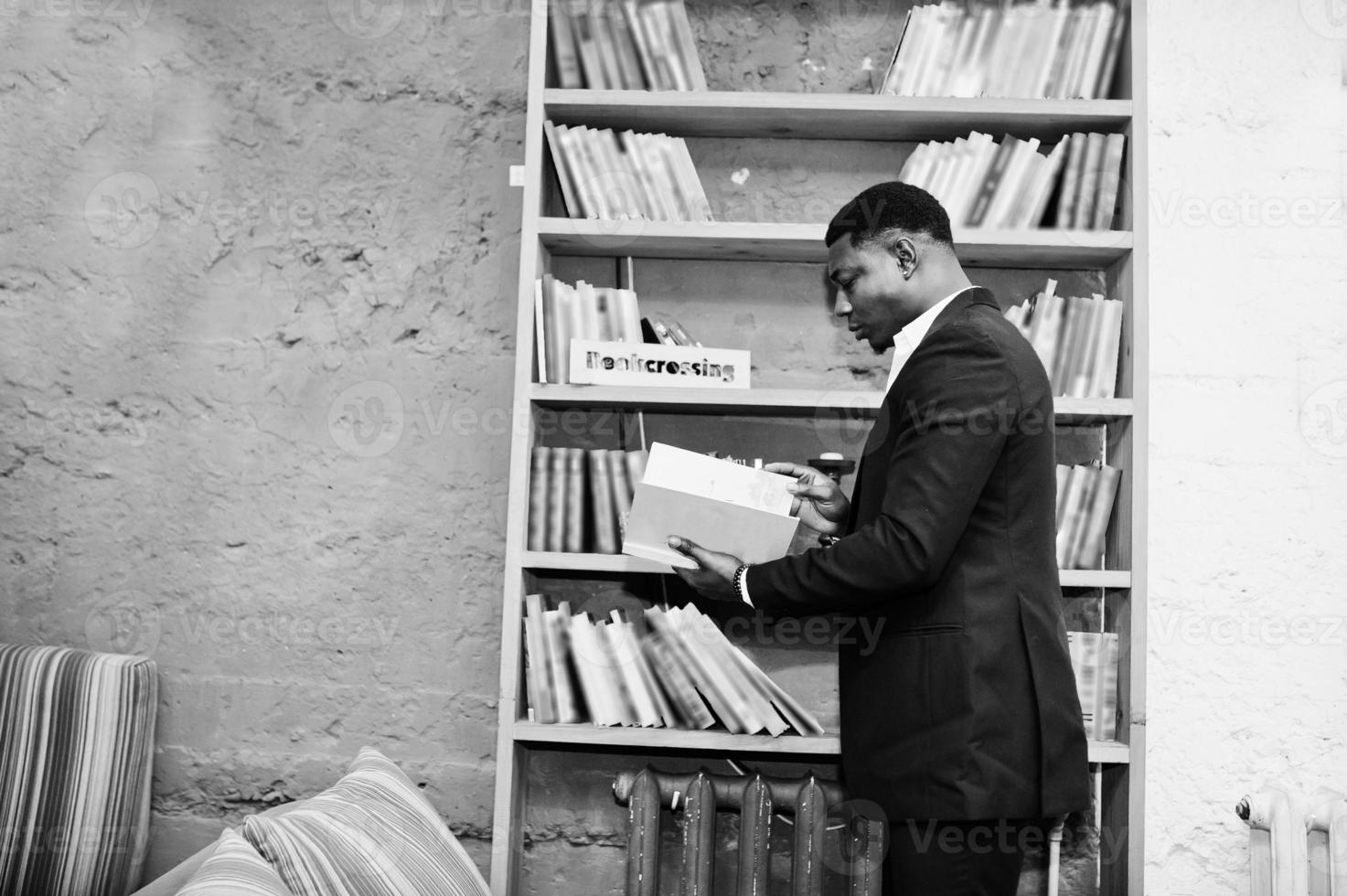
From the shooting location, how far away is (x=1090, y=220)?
2074mm

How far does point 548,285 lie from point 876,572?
0.91 meters

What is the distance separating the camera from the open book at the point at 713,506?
1.78 meters

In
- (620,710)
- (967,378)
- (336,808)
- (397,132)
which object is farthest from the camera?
(397,132)

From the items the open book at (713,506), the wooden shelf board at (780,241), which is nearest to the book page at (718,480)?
the open book at (713,506)

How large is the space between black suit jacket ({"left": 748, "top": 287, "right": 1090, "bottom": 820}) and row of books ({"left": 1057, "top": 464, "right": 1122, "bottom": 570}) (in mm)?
468

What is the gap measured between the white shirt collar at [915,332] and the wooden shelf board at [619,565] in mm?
552

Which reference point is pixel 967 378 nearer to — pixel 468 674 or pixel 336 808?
pixel 336 808

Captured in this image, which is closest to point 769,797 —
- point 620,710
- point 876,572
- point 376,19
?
point 620,710
